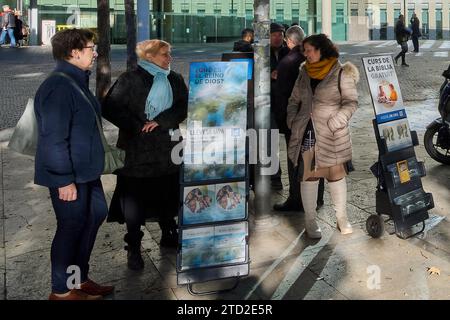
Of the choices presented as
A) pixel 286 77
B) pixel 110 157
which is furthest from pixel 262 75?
pixel 110 157

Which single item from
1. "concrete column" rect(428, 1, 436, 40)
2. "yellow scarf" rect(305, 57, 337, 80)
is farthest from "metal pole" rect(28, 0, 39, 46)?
"concrete column" rect(428, 1, 436, 40)

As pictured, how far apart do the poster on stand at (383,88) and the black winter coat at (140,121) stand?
61.5 inches

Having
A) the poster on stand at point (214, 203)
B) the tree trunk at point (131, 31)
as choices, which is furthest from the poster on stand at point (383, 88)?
the tree trunk at point (131, 31)

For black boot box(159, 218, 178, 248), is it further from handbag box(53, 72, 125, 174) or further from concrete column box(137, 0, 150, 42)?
concrete column box(137, 0, 150, 42)

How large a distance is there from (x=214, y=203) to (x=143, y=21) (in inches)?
667

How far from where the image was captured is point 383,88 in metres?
4.48

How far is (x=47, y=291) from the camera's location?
374cm

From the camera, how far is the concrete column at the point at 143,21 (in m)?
17.4

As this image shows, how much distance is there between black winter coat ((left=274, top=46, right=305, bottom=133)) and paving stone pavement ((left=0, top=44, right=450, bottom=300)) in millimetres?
1084

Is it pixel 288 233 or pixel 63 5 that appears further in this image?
pixel 63 5

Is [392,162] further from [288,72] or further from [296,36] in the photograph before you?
[296,36]

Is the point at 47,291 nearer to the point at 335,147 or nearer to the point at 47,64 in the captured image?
the point at 335,147

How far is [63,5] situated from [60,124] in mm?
26399
